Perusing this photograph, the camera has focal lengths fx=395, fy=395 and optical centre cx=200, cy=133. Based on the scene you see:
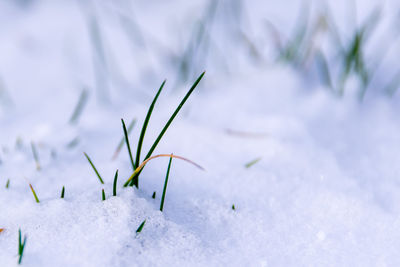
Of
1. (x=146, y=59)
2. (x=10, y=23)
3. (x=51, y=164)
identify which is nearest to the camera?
(x=51, y=164)

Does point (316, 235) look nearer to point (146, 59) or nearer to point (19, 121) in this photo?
point (19, 121)

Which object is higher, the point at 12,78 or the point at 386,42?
the point at 386,42

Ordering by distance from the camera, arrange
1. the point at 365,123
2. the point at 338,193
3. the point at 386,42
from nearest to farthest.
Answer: the point at 338,193
the point at 365,123
the point at 386,42

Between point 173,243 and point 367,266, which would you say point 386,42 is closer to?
point 367,266

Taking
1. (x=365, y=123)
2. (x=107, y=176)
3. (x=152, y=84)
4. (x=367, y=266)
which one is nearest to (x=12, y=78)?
(x=152, y=84)

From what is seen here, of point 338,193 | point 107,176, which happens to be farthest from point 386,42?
point 107,176

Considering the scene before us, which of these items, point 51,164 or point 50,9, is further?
point 50,9
